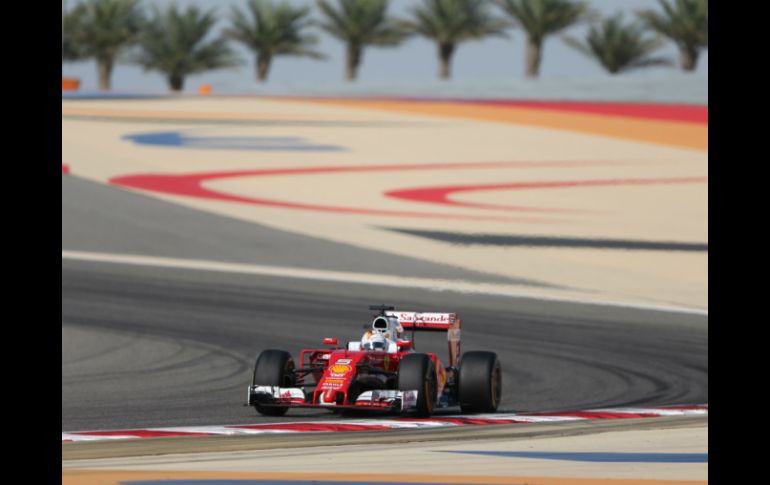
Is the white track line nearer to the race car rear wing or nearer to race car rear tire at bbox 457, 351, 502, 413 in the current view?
the race car rear wing

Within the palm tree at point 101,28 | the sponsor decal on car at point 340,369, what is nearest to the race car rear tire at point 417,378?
the sponsor decal on car at point 340,369

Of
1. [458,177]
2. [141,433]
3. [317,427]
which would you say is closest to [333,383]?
[317,427]

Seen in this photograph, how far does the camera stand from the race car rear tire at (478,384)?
1420 cm

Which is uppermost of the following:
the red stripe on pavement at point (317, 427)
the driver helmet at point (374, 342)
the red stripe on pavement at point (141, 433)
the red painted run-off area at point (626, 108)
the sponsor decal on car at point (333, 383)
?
the red painted run-off area at point (626, 108)

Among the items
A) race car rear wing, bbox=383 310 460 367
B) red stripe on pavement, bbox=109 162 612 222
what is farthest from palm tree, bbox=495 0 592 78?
race car rear wing, bbox=383 310 460 367

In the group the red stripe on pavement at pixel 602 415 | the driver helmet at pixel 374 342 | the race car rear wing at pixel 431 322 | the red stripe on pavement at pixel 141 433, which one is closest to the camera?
the red stripe on pavement at pixel 141 433

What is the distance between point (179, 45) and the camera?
249ft

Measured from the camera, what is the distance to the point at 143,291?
79.6 ft

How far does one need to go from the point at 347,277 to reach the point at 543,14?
44.6m

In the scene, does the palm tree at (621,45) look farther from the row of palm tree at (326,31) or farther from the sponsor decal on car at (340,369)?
the sponsor decal on car at (340,369)

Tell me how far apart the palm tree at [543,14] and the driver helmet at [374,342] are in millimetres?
56534
